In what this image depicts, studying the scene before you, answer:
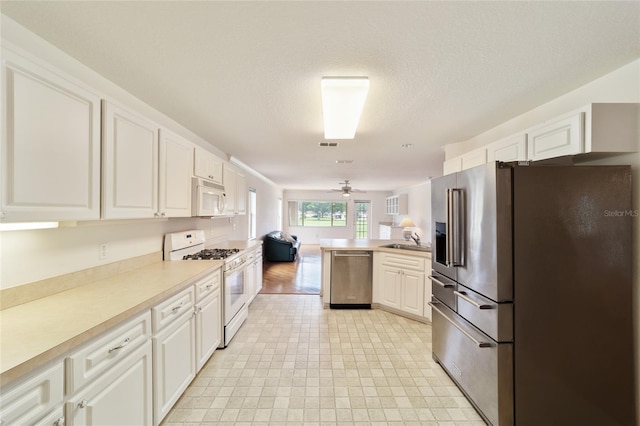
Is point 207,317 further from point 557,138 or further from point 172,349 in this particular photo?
point 557,138

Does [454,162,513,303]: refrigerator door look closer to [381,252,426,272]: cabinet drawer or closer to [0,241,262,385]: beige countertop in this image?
[381,252,426,272]: cabinet drawer

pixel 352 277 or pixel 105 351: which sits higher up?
pixel 105 351

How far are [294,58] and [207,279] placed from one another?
1.90 metres

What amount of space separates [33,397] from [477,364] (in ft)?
7.85

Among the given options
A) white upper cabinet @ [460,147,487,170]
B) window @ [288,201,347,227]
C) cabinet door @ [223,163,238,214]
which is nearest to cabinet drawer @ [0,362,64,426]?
cabinet door @ [223,163,238,214]

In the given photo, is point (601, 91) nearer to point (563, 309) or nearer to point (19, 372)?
point (563, 309)

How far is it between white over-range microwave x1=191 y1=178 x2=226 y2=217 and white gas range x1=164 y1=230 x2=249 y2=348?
0.35 meters

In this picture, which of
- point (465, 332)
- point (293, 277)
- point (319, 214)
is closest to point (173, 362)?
point (465, 332)

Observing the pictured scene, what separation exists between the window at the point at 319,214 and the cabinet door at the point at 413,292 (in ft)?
24.0

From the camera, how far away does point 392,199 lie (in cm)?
984

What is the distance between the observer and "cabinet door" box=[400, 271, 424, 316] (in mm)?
3303

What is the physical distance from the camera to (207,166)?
292 cm

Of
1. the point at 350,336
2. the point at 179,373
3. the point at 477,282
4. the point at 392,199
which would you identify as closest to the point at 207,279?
the point at 179,373

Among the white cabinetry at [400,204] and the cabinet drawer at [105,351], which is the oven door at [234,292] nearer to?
the cabinet drawer at [105,351]
